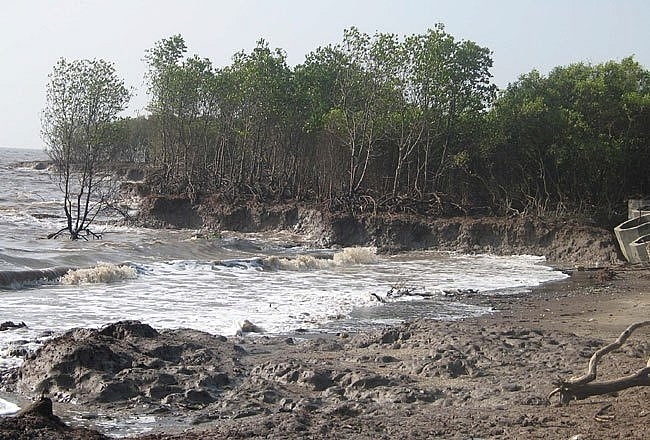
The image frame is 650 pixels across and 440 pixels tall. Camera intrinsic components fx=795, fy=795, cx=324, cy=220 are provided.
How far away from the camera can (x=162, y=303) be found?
1549cm

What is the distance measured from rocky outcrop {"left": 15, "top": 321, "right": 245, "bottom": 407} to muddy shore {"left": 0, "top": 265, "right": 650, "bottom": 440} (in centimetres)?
11

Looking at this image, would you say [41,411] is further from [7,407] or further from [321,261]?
[321,261]

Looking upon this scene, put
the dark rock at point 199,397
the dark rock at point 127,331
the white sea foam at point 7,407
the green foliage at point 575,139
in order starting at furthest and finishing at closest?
1. the green foliage at point 575,139
2. the dark rock at point 127,331
3. the dark rock at point 199,397
4. the white sea foam at point 7,407

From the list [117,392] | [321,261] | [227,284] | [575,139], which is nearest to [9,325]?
[117,392]

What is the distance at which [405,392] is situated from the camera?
7992mm

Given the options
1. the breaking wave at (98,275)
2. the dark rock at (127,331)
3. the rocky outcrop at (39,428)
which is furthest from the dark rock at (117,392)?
the breaking wave at (98,275)

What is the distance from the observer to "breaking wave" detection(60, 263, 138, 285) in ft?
61.0

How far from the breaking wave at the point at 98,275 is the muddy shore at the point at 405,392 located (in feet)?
27.4

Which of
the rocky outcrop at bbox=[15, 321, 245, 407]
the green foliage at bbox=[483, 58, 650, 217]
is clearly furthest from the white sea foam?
the green foliage at bbox=[483, 58, 650, 217]

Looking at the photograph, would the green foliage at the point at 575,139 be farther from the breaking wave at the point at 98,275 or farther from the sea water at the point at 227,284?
the breaking wave at the point at 98,275

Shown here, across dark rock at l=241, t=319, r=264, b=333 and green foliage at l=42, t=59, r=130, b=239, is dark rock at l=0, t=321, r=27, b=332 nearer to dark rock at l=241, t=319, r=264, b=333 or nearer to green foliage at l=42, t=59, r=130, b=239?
dark rock at l=241, t=319, r=264, b=333

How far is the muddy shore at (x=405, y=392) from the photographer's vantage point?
21.6 ft

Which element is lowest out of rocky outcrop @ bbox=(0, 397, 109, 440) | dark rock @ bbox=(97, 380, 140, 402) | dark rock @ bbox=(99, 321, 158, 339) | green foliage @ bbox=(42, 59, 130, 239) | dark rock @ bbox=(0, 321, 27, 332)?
dark rock @ bbox=(0, 321, 27, 332)

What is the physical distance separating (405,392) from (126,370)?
3.08 meters
